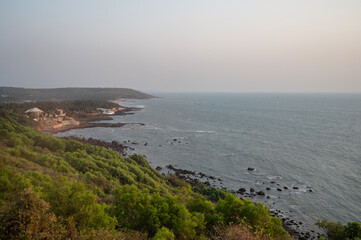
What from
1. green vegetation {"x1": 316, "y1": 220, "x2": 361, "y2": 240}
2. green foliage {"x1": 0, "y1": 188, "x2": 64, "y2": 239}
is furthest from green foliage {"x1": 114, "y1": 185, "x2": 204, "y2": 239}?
green vegetation {"x1": 316, "y1": 220, "x2": 361, "y2": 240}

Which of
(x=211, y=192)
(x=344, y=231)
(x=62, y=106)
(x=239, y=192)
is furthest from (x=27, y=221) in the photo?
(x=62, y=106)

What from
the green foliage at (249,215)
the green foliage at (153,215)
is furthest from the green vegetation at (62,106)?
the green foliage at (249,215)

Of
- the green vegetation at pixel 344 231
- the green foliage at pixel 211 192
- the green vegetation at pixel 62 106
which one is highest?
the green vegetation at pixel 62 106

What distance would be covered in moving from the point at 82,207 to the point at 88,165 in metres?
14.9

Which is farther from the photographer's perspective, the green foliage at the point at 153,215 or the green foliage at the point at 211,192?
the green foliage at the point at 211,192

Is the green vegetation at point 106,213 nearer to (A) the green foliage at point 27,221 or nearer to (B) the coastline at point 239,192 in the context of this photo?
(A) the green foliage at point 27,221

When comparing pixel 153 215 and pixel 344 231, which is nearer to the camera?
pixel 153 215

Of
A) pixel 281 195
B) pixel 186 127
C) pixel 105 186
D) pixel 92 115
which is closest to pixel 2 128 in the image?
pixel 105 186

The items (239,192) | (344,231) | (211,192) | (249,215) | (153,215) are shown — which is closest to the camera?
(153,215)

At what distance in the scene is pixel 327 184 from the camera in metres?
29.5

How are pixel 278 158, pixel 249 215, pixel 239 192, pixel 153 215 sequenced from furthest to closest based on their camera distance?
pixel 278 158
pixel 239 192
pixel 249 215
pixel 153 215

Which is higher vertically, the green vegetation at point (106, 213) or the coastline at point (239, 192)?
the green vegetation at point (106, 213)

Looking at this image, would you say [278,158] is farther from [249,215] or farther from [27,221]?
Result: [27,221]

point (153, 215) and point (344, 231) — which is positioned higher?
point (153, 215)
